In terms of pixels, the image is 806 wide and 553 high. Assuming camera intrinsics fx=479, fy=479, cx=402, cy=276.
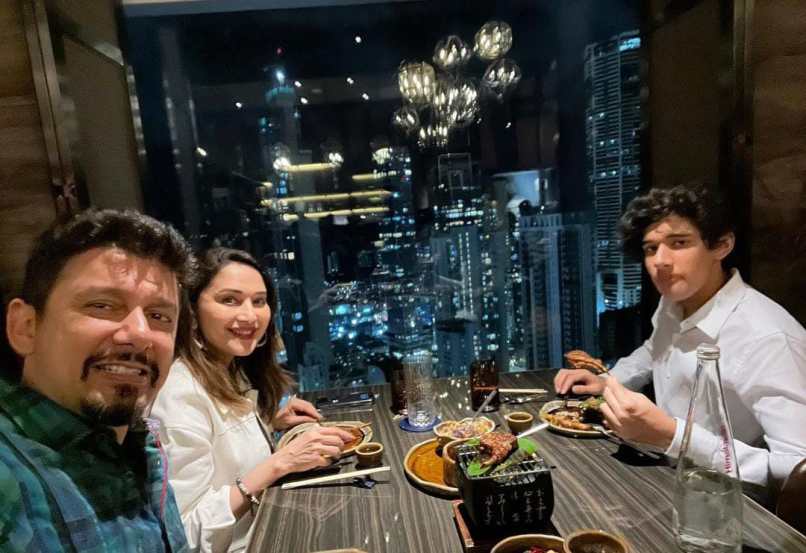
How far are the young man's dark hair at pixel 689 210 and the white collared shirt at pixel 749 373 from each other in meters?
0.19

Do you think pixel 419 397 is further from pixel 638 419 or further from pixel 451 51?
pixel 451 51

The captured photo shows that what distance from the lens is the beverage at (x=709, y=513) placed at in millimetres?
996

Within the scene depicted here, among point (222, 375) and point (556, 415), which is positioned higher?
point (222, 375)

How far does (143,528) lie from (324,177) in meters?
2.48

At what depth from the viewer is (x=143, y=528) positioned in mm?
974

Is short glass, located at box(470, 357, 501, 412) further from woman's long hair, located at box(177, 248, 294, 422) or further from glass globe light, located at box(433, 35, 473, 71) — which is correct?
glass globe light, located at box(433, 35, 473, 71)

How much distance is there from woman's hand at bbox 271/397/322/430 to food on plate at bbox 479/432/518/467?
0.96m

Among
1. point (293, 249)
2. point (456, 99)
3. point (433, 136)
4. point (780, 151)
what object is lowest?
point (293, 249)

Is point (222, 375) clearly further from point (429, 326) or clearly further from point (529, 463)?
point (429, 326)

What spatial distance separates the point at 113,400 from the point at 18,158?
1.60m

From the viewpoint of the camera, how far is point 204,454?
56.4 inches

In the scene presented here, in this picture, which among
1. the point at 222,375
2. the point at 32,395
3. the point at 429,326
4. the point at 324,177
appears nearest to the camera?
the point at 32,395

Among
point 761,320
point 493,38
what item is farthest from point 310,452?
point 493,38

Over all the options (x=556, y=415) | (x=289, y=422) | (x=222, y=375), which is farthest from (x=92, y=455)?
(x=556, y=415)
